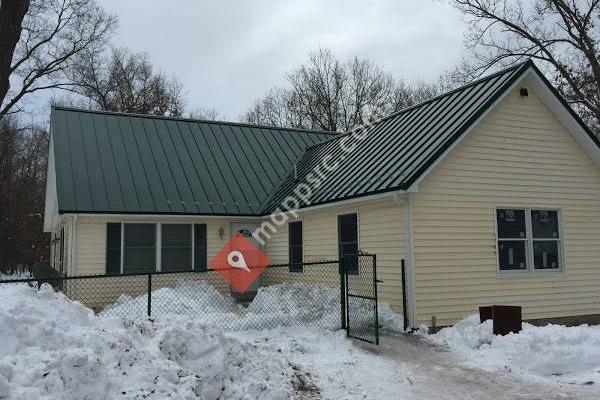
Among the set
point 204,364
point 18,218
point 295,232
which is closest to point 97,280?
point 295,232

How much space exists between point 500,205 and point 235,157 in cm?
1011

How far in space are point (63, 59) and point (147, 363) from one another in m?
37.5

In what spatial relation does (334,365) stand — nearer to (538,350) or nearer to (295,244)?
(538,350)

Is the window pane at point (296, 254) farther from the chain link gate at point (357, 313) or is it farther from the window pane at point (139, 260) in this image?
the chain link gate at point (357, 313)

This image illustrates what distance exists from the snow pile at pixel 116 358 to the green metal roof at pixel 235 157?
19.0 ft

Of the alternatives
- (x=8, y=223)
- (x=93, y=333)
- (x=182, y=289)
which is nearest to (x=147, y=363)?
(x=93, y=333)

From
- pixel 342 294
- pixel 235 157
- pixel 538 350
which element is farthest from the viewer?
pixel 235 157

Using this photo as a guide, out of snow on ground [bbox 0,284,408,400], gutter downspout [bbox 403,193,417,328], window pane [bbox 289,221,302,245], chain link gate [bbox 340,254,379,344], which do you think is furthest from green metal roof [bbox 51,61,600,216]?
snow on ground [bbox 0,284,408,400]

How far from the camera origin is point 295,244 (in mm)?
17203

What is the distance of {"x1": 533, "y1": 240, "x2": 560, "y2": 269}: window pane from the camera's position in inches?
543

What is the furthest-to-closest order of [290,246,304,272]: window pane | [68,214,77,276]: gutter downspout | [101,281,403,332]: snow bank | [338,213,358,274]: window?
[290,246,304,272]: window pane → [68,214,77,276]: gutter downspout → [338,213,358,274]: window → [101,281,403,332]: snow bank

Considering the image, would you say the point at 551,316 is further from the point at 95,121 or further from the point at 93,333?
the point at 95,121

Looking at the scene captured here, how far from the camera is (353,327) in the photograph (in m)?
11.0

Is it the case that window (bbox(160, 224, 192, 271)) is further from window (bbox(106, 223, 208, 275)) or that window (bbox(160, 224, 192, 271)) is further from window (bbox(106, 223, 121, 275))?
window (bbox(106, 223, 121, 275))
